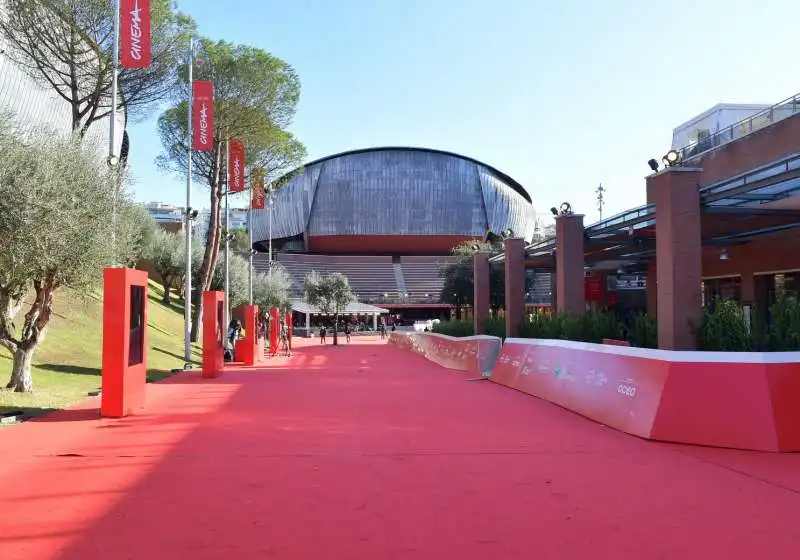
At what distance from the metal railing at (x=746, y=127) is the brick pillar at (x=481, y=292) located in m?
7.61

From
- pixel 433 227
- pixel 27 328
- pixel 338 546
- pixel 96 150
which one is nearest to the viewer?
pixel 338 546

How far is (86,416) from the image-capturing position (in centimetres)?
1051

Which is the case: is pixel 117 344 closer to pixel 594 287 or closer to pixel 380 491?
pixel 380 491

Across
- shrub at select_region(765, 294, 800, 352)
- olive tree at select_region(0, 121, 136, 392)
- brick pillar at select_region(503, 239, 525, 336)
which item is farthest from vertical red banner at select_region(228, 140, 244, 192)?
shrub at select_region(765, 294, 800, 352)

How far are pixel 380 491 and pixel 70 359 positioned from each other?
15.6 metres

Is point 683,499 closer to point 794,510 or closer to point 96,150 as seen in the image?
point 794,510

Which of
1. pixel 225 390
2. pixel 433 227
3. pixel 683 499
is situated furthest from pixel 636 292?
pixel 433 227

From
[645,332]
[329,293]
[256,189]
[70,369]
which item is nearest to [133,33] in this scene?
[70,369]

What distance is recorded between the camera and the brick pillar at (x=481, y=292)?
23969mm

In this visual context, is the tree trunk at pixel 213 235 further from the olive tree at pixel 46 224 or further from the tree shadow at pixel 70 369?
the olive tree at pixel 46 224

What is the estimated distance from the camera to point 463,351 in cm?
2028

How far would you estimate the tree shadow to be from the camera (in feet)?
55.4

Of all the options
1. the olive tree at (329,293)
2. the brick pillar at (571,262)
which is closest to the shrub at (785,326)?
the brick pillar at (571,262)

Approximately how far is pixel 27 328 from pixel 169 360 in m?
10.8
